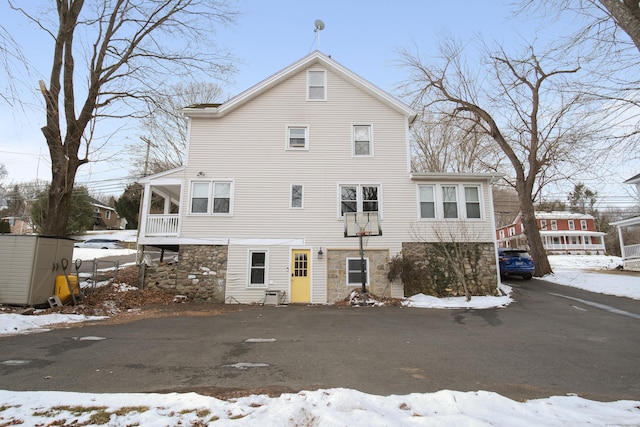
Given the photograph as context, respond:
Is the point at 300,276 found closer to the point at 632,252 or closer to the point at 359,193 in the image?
the point at 359,193

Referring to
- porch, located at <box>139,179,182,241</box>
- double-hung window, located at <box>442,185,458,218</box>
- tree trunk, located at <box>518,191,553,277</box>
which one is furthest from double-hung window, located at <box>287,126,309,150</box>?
tree trunk, located at <box>518,191,553,277</box>

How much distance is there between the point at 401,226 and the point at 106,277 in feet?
40.2

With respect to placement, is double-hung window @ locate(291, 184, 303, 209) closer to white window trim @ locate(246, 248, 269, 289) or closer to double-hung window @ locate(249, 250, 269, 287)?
white window trim @ locate(246, 248, 269, 289)

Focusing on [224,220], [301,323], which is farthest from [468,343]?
[224,220]

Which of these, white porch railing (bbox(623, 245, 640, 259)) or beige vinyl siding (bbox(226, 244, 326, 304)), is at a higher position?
white porch railing (bbox(623, 245, 640, 259))

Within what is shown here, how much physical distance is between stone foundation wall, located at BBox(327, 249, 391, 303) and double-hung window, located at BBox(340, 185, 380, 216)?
1657 millimetres

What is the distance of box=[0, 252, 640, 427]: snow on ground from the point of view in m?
3.10

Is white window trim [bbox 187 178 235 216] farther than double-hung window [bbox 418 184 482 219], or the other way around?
double-hung window [bbox 418 184 482 219]

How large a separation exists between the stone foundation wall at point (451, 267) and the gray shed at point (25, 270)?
11507 mm

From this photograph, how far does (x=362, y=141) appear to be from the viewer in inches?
529

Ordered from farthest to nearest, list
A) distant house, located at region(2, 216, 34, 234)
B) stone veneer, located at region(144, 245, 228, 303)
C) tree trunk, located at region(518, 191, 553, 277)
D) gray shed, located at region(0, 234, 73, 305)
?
distant house, located at region(2, 216, 34, 234) < tree trunk, located at region(518, 191, 553, 277) < stone veneer, located at region(144, 245, 228, 303) < gray shed, located at region(0, 234, 73, 305)

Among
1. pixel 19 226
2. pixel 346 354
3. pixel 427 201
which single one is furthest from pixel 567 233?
pixel 19 226

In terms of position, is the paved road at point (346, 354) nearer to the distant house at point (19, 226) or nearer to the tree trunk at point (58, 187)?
the tree trunk at point (58, 187)

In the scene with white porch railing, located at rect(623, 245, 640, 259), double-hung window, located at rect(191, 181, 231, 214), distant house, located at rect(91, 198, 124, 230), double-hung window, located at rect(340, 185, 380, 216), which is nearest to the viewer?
double-hung window, located at rect(191, 181, 231, 214)
